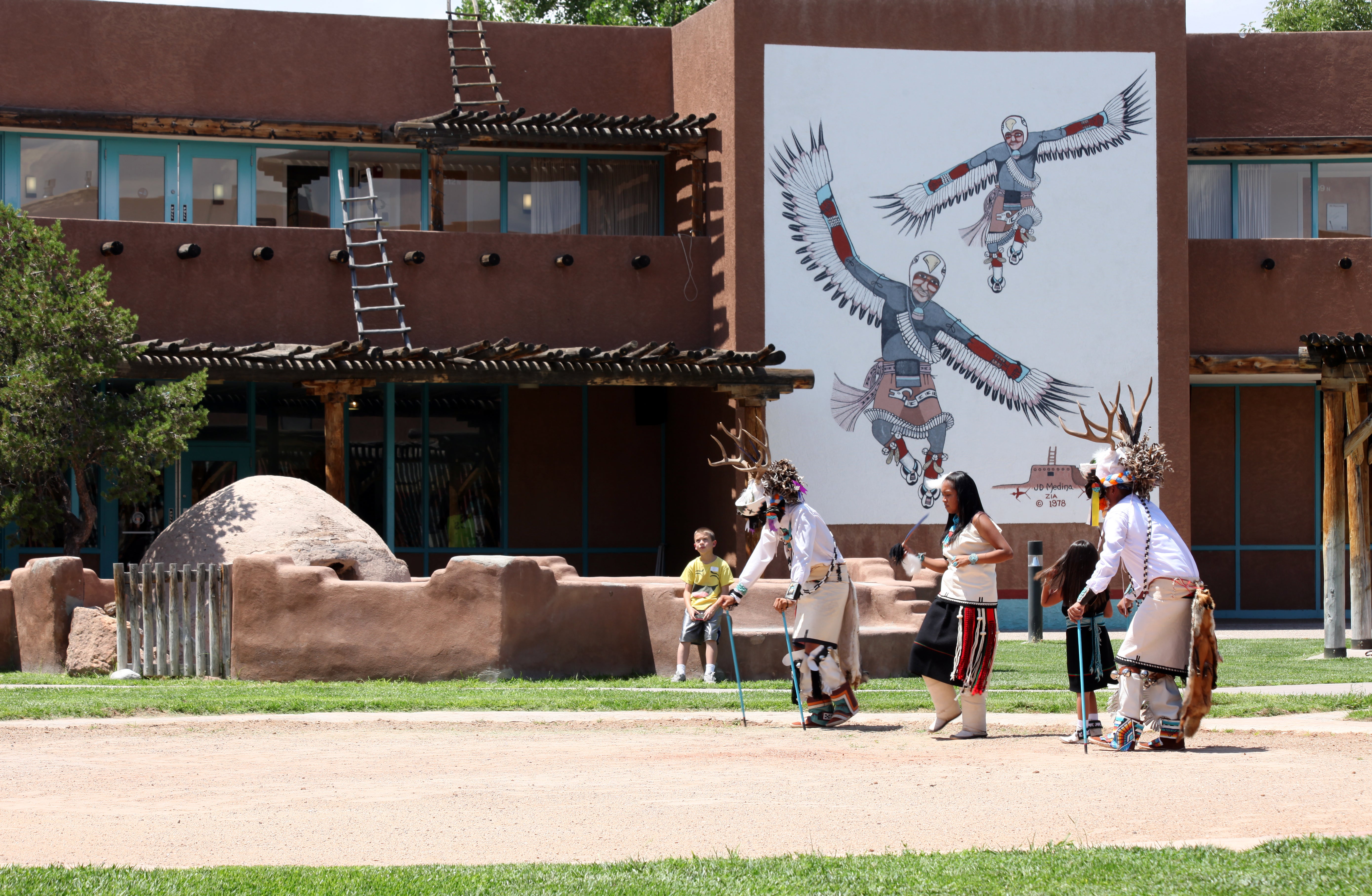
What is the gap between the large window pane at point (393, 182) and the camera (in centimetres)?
2330

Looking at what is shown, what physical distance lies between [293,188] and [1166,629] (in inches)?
653

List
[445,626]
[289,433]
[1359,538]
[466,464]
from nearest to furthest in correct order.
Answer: [445,626] → [1359,538] → [289,433] → [466,464]

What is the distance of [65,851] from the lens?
22.2ft

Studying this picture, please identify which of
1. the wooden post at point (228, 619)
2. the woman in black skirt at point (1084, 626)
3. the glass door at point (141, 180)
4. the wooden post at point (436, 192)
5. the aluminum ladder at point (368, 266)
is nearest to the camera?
the woman in black skirt at point (1084, 626)

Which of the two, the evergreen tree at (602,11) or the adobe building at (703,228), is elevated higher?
the evergreen tree at (602,11)

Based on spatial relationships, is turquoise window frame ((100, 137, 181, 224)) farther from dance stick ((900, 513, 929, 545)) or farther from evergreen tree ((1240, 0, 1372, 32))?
evergreen tree ((1240, 0, 1372, 32))

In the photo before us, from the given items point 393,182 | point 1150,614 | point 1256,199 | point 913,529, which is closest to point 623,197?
point 393,182

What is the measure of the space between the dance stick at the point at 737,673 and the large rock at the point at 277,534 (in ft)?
11.1

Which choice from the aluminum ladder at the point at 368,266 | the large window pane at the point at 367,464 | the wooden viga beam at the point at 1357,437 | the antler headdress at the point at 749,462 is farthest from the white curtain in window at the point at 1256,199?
the large window pane at the point at 367,464

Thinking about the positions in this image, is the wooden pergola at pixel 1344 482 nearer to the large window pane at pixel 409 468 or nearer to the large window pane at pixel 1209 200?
the large window pane at pixel 1209 200

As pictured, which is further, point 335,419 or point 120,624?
point 335,419

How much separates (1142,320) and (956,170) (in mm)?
3450

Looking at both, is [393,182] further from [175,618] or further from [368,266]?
[175,618]

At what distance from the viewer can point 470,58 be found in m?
23.5
